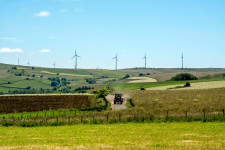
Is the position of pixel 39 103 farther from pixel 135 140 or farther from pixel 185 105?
pixel 135 140

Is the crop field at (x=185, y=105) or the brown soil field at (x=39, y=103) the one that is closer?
the crop field at (x=185, y=105)

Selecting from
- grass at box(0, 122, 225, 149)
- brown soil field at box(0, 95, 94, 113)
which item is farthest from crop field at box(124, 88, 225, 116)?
brown soil field at box(0, 95, 94, 113)

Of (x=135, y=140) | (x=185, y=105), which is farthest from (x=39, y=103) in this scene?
→ (x=135, y=140)

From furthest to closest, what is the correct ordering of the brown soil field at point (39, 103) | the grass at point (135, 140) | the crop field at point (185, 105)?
the brown soil field at point (39, 103) < the crop field at point (185, 105) < the grass at point (135, 140)

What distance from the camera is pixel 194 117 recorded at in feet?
135

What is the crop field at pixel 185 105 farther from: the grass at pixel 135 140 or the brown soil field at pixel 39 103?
the brown soil field at pixel 39 103

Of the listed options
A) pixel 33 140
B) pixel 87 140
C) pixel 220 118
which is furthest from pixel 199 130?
pixel 33 140

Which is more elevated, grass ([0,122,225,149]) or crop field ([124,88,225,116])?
crop field ([124,88,225,116])

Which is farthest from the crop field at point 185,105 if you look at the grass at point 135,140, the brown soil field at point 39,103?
the brown soil field at point 39,103

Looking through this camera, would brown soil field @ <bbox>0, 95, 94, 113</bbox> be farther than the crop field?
Yes

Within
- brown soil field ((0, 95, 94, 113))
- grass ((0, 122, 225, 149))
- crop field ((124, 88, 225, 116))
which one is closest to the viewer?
grass ((0, 122, 225, 149))

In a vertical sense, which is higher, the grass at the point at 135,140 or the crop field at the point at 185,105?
the crop field at the point at 185,105

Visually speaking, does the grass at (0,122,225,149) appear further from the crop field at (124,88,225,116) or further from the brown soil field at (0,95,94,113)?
the brown soil field at (0,95,94,113)

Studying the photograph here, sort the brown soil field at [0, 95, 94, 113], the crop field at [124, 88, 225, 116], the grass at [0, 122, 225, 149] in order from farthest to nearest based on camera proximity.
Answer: the brown soil field at [0, 95, 94, 113] < the crop field at [124, 88, 225, 116] < the grass at [0, 122, 225, 149]
